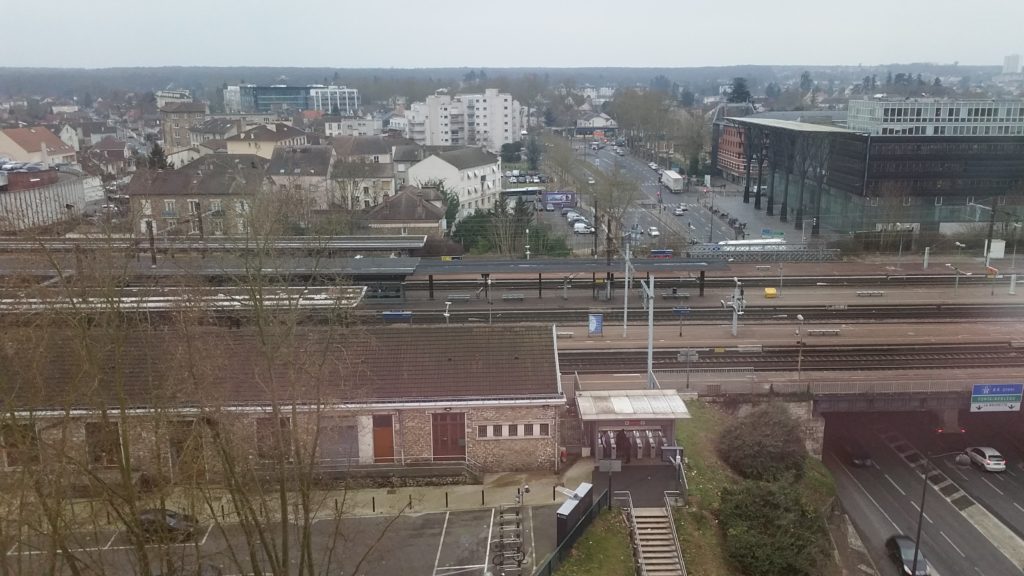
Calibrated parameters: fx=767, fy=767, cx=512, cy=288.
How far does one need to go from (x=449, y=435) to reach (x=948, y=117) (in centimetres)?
3920

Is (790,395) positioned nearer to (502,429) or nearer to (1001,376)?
(1001,376)

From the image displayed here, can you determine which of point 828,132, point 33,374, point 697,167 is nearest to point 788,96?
point 697,167

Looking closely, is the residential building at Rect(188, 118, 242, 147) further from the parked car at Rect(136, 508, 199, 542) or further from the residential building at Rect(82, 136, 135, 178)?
the parked car at Rect(136, 508, 199, 542)

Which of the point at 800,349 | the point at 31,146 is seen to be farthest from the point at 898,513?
the point at 31,146

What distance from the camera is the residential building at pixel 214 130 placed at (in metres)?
83.0

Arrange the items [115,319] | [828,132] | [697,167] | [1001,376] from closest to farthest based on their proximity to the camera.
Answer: [115,319]
[1001,376]
[828,132]
[697,167]

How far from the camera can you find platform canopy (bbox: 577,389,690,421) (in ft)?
59.4

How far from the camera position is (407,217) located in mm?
43406

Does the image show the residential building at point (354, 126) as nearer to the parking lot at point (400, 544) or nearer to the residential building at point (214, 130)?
the residential building at point (214, 130)

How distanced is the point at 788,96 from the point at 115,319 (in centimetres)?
14780

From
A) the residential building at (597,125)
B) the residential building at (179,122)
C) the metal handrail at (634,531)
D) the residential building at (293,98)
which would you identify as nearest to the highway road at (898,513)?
the metal handrail at (634,531)

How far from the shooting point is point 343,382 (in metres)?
17.5

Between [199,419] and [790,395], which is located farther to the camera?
[790,395]

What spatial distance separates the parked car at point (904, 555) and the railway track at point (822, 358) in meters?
5.69
